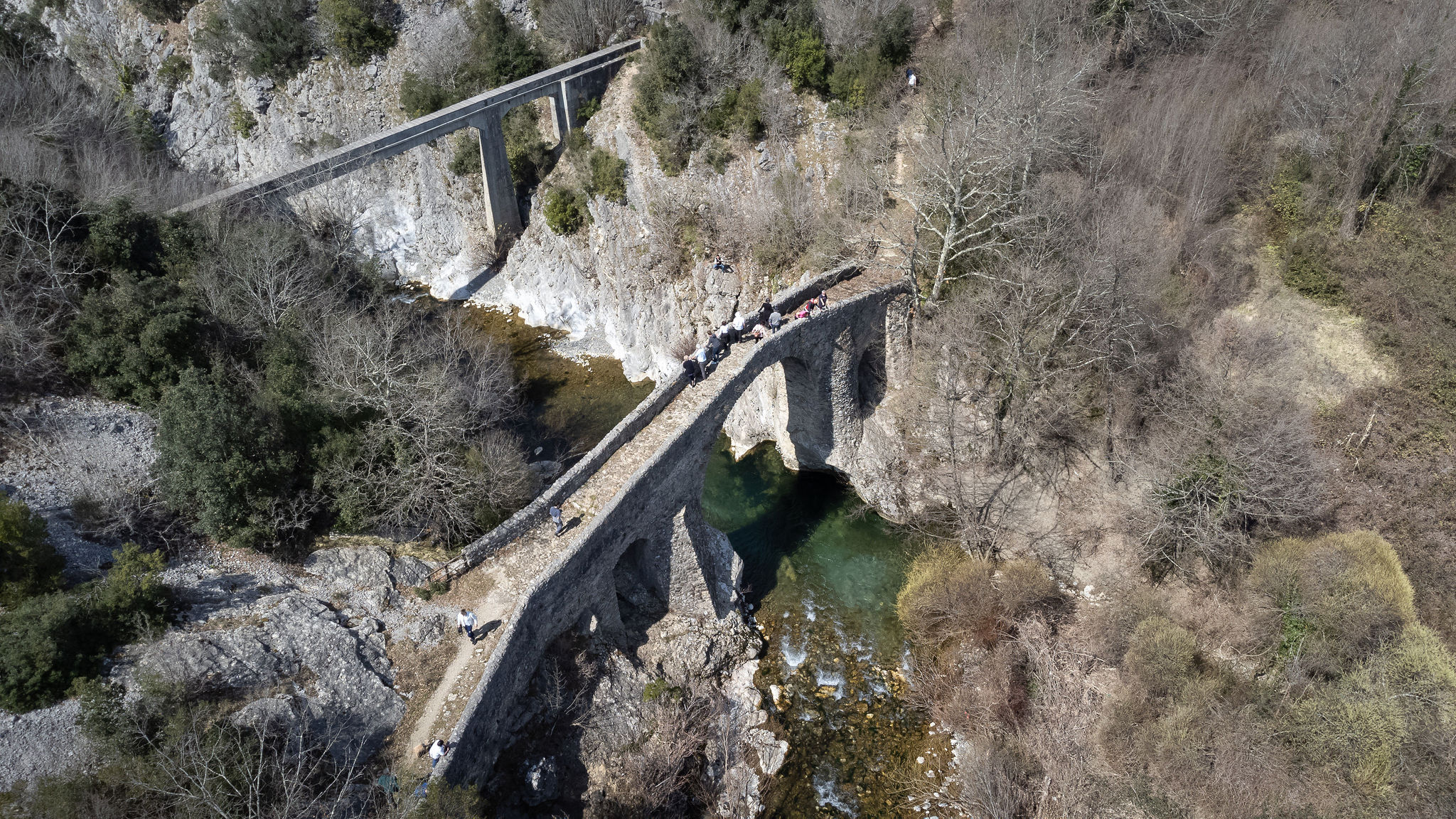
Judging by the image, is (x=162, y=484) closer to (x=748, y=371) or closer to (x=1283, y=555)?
(x=748, y=371)

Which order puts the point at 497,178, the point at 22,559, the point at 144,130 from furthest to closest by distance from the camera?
the point at 144,130, the point at 497,178, the point at 22,559

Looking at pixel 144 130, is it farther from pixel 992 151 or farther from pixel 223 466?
pixel 992 151

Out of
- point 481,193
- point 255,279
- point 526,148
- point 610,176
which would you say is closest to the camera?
point 255,279

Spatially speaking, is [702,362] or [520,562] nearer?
[520,562]

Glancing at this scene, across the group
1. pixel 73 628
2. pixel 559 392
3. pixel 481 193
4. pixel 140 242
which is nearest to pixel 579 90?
pixel 481 193

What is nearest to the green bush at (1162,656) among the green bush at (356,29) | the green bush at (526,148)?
the green bush at (526,148)

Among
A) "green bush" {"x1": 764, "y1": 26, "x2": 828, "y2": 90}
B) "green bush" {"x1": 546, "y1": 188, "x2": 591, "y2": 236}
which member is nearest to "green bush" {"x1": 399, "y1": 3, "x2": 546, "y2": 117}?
"green bush" {"x1": 546, "y1": 188, "x2": 591, "y2": 236}

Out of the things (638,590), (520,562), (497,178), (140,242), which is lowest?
(638,590)

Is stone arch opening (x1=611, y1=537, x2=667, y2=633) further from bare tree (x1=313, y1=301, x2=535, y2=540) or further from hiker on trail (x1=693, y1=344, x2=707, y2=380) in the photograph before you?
hiker on trail (x1=693, y1=344, x2=707, y2=380)

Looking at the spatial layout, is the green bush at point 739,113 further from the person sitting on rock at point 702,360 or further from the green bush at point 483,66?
the person sitting on rock at point 702,360
